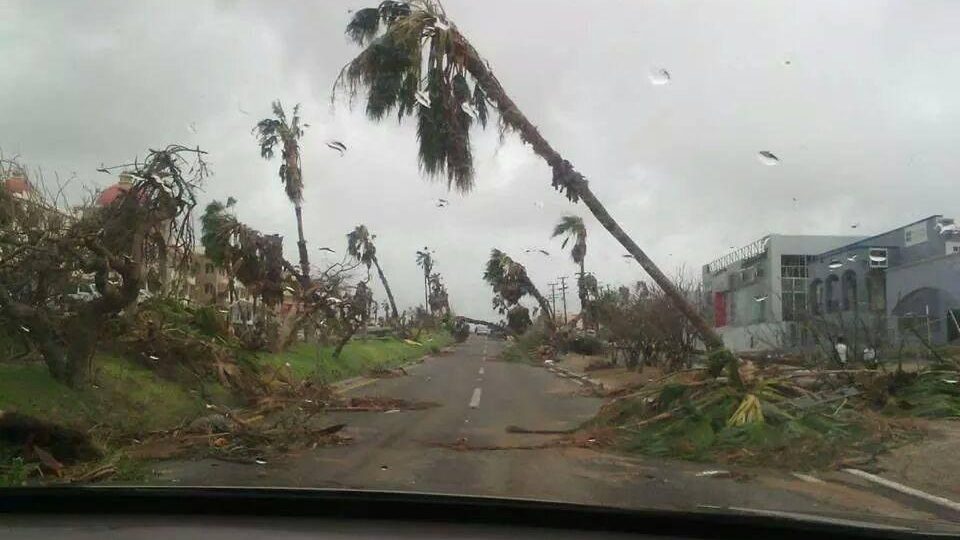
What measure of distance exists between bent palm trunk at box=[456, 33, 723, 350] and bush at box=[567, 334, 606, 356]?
25940 mm

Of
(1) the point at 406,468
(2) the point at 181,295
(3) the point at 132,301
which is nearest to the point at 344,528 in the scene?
(1) the point at 406,468

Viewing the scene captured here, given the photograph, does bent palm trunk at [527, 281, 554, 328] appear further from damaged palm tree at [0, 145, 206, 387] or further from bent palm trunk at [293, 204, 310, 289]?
damaged palm tree at [0, 145, 206, 387]

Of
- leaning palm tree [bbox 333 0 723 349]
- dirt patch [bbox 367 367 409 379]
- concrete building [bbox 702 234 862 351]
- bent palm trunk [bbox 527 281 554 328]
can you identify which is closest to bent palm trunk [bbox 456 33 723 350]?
leaning palm tree [bbox 333 0 723 349]

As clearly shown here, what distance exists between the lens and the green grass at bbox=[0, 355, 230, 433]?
41.7 feet

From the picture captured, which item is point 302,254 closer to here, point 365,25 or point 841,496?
point 365,25

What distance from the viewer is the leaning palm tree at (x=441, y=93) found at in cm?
1711

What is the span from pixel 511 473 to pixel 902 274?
33.1 m

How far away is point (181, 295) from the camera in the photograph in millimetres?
19812

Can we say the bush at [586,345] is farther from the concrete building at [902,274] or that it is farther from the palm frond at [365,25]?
the palm frond at [365,25]

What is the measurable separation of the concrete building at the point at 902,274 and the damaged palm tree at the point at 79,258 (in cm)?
2389

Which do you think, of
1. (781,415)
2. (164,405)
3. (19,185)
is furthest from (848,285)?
(19,185)

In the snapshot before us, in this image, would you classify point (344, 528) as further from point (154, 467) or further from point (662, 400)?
point (662, 400)

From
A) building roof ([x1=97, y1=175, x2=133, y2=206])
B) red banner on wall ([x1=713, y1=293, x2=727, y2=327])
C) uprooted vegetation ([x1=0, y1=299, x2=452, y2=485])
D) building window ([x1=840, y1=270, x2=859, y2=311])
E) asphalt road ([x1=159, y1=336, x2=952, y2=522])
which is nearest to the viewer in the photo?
asphalt road ([x1=159, y1=336, x2=952, y2=522])

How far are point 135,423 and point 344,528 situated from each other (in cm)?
951
